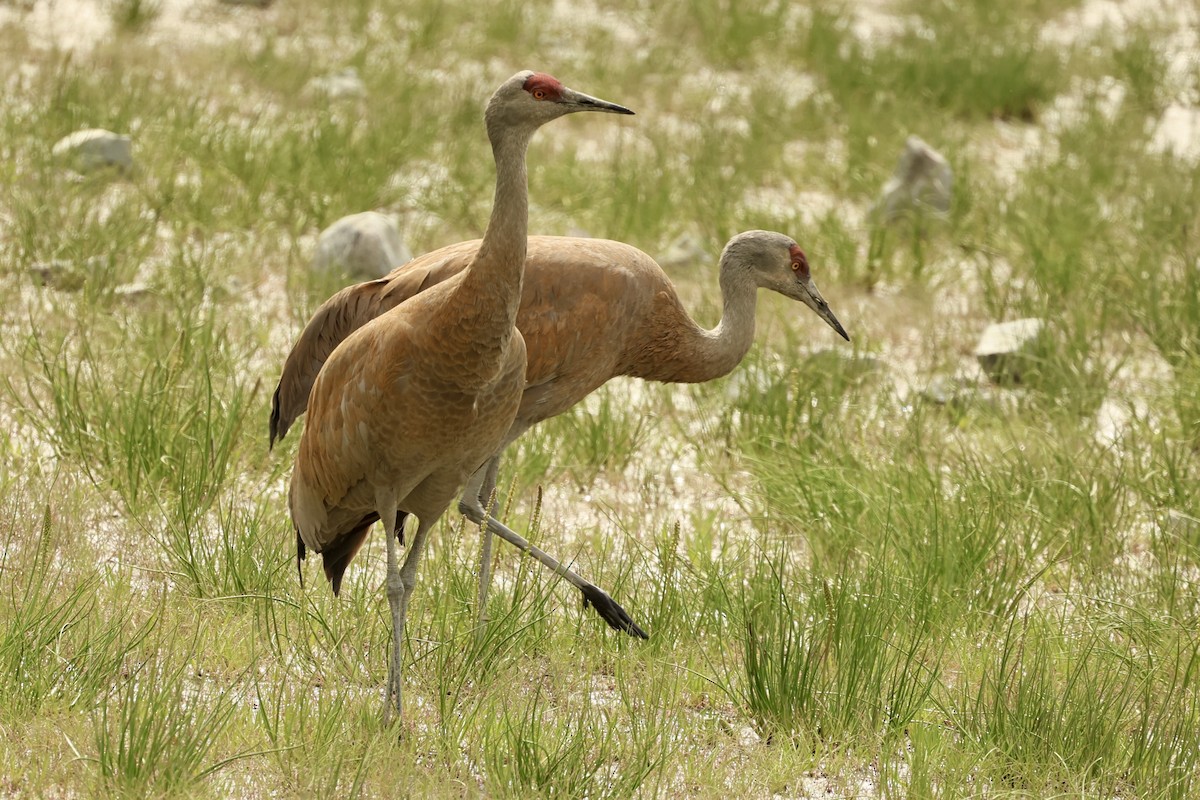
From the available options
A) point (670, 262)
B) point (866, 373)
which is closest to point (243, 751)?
point (866, 373)

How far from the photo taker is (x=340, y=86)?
914cm

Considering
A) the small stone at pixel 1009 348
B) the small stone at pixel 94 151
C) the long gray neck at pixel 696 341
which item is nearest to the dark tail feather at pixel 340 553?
the long gray neck at pixel 696 341

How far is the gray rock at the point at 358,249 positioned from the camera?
6.50m

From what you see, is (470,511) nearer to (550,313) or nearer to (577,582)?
(577,582)

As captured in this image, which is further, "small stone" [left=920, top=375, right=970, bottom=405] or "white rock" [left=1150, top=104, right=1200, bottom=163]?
"white rock" [left=1150, top=104, right=1200, bottom=163]

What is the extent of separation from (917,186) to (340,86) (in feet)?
11.4

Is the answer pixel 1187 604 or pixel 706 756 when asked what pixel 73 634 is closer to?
pixel 706 756

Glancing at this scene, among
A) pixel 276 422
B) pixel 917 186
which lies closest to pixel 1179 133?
pixel 917 186

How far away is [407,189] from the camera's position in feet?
25.4

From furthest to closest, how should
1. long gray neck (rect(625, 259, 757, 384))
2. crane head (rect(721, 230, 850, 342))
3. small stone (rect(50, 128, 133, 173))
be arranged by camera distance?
small stone (rect(50, 128, 133, 173)) → crane head (rect(721, 230, 850, 342)) → long gray neck (rect(625, 259, 757, 384))

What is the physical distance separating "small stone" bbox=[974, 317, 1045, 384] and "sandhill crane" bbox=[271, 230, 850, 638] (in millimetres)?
2024

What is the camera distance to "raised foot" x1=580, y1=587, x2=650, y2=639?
13.5 feet

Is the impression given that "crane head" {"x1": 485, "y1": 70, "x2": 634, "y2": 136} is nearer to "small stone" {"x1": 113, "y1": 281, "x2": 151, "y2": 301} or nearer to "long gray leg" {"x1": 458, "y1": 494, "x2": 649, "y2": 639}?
"long gray leg" {"x1": 458, "y1": 494, "x2": 649, "y2": 639}

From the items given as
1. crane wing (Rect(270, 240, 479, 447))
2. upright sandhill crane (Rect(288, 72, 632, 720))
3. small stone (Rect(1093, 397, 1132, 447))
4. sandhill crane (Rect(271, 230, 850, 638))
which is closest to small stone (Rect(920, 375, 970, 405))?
small stone (Rect(1093, 397, 1132, 447))
